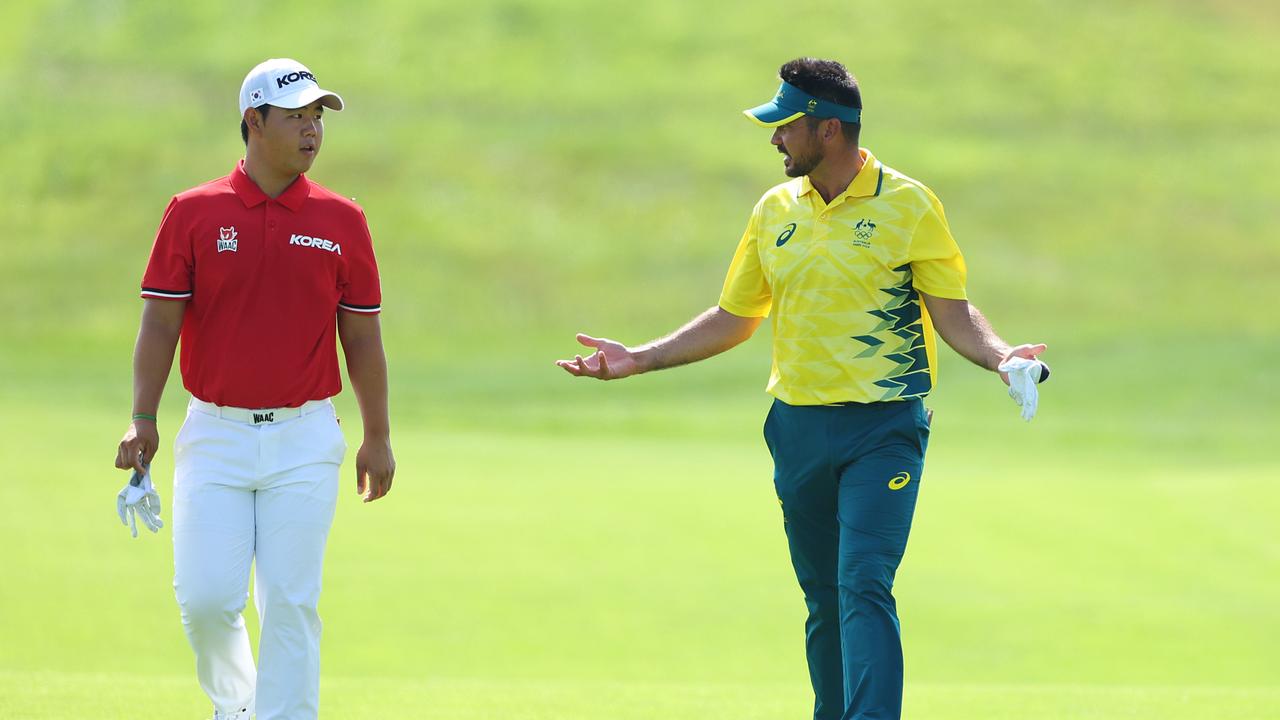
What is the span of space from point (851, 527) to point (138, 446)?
2.31 metres

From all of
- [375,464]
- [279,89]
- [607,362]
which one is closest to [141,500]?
[375,464]

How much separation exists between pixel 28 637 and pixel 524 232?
24.9 metres

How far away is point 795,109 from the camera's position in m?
5.90

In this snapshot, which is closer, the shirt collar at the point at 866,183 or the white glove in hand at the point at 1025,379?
the white glove in hand at the point at 1025,379

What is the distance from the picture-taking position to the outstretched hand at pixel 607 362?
614cm

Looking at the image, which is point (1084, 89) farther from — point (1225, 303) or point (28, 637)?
point (28, 637)

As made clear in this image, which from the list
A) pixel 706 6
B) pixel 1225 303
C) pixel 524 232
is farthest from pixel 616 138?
pixel 1225 303

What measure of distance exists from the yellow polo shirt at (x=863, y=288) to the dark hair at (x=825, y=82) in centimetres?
20

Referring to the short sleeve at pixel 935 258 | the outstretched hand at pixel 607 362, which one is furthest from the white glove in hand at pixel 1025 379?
the outstretched hand at pixel 607 362

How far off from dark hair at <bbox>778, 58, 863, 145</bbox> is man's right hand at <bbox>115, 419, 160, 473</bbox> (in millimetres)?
2380

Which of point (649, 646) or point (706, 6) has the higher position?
point (706, 6)

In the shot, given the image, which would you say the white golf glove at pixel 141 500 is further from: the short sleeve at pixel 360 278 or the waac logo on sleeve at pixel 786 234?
the waac logo on sleeve at pixel 786 234

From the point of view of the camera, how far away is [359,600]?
10.5m

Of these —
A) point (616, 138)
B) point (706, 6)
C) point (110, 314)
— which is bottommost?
point (110, 314)
